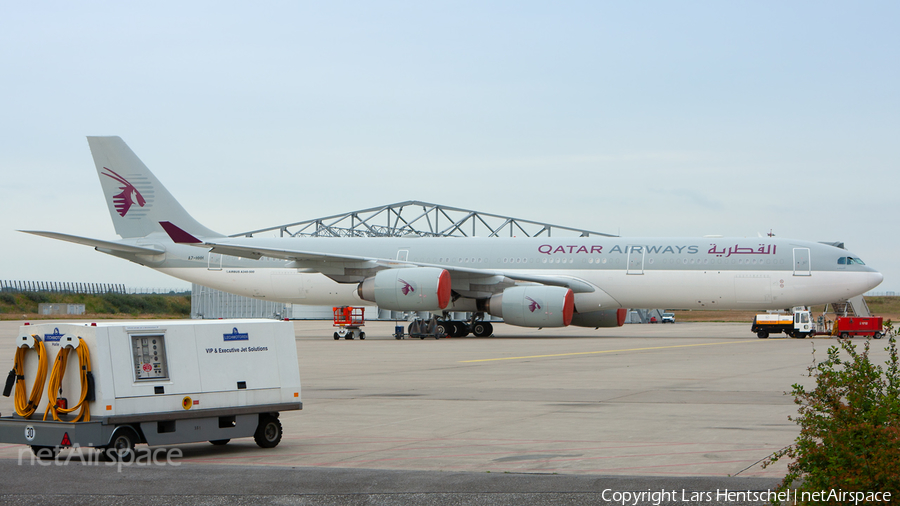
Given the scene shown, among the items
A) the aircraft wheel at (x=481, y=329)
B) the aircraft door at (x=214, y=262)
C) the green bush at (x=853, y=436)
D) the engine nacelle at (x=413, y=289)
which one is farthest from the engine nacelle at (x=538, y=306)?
the green bush at (x=853, y=436)

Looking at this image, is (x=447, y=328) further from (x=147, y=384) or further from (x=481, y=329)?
(x=147, y=384)

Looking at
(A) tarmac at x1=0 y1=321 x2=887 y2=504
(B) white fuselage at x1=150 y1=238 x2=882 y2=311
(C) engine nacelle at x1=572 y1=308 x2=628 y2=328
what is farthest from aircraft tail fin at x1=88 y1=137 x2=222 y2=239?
(A) tarmac at x1=0 y1=321 x2=887 y2=504

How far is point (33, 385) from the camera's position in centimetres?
938

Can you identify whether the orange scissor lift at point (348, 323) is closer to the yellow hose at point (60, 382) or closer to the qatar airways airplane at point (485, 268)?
the qatar airways airplane at point (485, 268)

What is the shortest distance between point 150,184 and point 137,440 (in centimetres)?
3207

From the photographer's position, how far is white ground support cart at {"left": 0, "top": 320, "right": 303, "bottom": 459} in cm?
894

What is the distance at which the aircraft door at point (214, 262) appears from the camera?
130 feet

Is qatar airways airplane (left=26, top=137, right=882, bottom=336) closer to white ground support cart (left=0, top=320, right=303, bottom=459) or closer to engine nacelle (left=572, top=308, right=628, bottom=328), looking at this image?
engine nacelle (left=572, top=308, right=628, bottom=328)

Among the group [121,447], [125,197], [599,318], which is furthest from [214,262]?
[121,447]

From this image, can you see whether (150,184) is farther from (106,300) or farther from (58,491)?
(106,300)

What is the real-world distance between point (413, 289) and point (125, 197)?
14447mm

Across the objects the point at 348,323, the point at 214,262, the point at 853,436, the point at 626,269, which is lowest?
the point at 348,323

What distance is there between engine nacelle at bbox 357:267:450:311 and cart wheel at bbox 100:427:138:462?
24926 millimetres

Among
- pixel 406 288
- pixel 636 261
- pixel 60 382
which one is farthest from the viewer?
pixel 636 261
